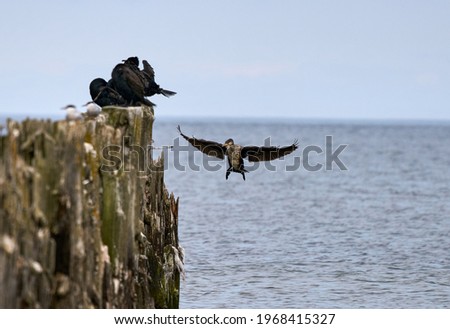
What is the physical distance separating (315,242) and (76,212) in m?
15.9

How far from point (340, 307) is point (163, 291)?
12.9 ft

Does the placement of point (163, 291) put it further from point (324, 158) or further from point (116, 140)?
point (324, 158)

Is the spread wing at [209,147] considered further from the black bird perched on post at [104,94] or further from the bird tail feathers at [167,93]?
the bird tail feathers at [167,93]

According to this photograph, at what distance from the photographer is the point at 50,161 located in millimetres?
8875

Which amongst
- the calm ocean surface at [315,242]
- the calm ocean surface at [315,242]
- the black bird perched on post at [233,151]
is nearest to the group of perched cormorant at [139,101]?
the black bird perched on post at [233,151]

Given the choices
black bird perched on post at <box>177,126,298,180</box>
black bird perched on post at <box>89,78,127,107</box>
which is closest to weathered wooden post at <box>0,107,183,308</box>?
black bird perched on post at <box>89,78,127,107</box>

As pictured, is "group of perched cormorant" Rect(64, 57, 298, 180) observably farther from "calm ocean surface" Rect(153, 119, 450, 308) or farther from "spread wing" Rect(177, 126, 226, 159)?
"calm ocean surface" Rect(153, 119, 450, 308)

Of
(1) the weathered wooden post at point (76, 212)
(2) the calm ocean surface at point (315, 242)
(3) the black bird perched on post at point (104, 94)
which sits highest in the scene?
(3) the black bird perched on post at point (104, 94)

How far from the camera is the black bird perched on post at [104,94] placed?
14.3m

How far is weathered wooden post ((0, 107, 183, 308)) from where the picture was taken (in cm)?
854

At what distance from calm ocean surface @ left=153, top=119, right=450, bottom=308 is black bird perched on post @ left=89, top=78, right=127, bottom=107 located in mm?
3539

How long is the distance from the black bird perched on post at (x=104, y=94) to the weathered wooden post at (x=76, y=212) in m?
1.73

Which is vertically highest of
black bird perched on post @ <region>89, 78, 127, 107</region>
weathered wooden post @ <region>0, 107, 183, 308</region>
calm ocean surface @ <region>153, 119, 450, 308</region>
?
black bird perched on post @ <region>89, 78, 127, 107</region>

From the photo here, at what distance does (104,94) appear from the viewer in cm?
1445
